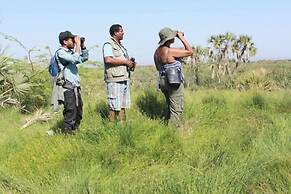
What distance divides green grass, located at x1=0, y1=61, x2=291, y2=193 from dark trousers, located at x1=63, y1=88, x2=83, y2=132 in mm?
377

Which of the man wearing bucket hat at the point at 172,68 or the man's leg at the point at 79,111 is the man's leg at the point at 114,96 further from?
the man wearing bucket hat at the point at 172,68

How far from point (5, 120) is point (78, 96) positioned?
316 cm

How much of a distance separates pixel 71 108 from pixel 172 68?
1629 millimetres

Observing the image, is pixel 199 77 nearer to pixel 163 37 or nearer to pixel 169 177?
pixel 163 37

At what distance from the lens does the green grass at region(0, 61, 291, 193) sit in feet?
15.0

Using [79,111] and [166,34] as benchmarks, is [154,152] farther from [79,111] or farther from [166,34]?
[166,34]

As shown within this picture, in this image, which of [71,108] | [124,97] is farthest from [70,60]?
[124,97]

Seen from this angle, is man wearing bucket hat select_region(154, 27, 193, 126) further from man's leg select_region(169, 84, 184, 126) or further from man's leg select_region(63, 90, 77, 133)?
man's leg select_region(63, 90, 77, 133)

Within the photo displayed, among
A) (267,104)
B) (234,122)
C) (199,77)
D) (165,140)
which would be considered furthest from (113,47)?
(199,77)

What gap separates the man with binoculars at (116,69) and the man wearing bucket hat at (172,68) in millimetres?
489

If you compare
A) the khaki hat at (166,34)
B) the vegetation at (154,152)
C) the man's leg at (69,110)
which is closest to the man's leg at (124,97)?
the vegetation at (154,152)

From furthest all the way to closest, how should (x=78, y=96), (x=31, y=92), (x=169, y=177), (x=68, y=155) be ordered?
(x=31, y=92)
(x=78, y=96)
(x=68, y=155)
(x=169, y=177)

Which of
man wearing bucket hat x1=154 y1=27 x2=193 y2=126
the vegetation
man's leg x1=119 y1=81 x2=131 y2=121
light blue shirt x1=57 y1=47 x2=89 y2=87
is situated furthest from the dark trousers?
man wearing bucket hat x1=154 y1=27 x2=193 y2=126

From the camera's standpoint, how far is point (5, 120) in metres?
9.88
